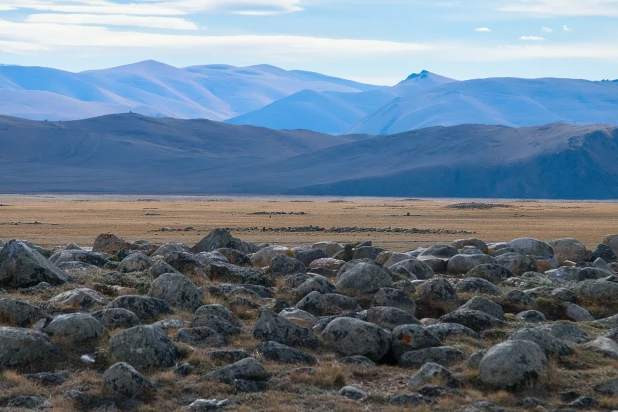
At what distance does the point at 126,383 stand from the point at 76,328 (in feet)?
6.20

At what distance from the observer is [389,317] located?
13539mm

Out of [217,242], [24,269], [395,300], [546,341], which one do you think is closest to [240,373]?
[546,341]

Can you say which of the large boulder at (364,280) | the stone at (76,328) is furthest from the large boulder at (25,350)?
the large boulder at (364,280)

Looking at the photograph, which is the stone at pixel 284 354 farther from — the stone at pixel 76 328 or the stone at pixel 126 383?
the stone at pixel 76 328

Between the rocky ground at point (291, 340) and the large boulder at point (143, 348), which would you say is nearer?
the rocky ground at point (291, 340)

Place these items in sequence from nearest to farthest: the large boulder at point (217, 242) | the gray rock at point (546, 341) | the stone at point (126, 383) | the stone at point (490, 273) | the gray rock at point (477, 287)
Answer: the stone at point (126, 383) < the gray rock at point (546, 341) < the gray rock at point (477, 287) < the stone at point (490, 273) < the large boulder at point (217, 242)

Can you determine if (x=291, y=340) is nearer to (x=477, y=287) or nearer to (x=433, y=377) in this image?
(x=433, y=377)

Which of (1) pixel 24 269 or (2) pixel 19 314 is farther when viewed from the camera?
(1) pixel 24 269

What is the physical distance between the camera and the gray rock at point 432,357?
38.2ft

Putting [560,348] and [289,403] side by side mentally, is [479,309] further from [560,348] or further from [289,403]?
[289,403]

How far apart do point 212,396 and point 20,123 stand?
186648 mm

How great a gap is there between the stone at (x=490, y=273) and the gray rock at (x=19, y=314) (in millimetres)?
8852

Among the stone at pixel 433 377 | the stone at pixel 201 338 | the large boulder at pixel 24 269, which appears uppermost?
the large boulder at pixel 24 269

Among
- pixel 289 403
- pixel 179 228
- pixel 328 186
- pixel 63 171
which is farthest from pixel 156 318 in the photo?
pixel 63 171
